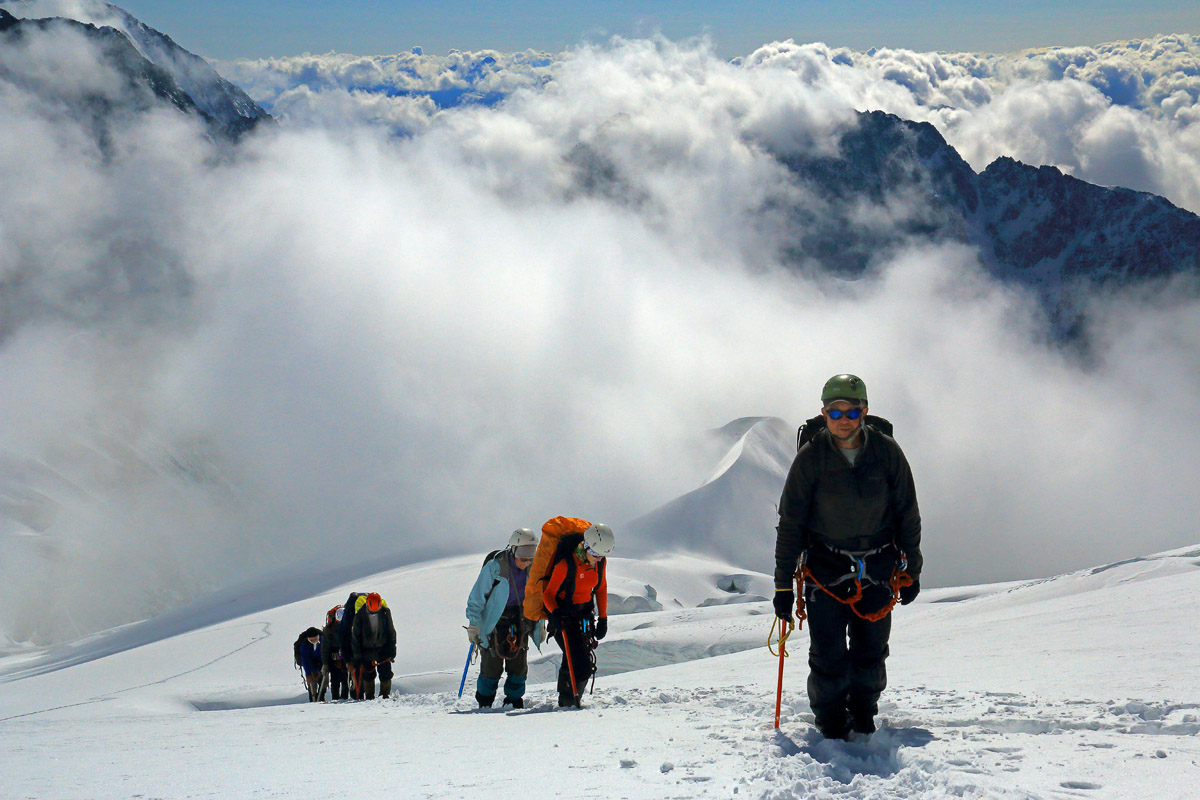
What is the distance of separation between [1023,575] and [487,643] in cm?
19989

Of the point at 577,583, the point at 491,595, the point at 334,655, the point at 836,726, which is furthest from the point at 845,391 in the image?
the point at 334,655

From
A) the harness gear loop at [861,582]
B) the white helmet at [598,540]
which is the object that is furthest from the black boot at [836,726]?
the white helmet at [598,540]

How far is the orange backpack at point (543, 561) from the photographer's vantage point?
8453 millimetres

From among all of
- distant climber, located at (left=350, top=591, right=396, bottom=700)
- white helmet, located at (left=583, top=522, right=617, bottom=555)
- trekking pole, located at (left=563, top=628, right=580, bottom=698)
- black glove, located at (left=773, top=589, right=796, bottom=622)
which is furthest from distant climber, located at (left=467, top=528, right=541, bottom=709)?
distant climber, located at (left=350, top=591, right=396, bottom=700)

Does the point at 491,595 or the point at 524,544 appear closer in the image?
the point at 524,544

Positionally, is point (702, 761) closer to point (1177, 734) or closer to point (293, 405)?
point (1177, 734)

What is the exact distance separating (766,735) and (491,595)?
14.9 feet

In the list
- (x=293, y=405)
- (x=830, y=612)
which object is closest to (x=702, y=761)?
(x=830, y=612)

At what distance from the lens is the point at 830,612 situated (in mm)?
5969

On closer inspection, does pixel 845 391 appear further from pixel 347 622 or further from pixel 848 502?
pixel 347 622

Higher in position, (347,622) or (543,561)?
(543,561)

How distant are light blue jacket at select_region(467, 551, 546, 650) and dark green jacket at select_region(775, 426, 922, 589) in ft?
14.3

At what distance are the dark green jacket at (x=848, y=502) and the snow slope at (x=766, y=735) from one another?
1274 millimetres

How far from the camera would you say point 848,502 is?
587cm
